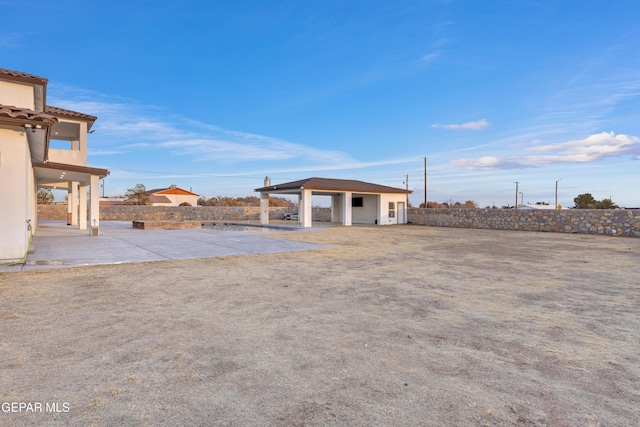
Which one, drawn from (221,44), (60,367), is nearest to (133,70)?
(221,44)

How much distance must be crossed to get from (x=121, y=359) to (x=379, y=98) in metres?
23.2

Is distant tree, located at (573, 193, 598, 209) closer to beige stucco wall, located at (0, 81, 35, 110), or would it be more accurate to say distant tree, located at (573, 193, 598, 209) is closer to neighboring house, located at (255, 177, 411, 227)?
neighboring house, located at (255, 177, 411, 227)

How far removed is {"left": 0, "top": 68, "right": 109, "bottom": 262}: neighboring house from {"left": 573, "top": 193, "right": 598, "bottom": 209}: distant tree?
56935mm

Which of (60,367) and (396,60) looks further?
(396,60)

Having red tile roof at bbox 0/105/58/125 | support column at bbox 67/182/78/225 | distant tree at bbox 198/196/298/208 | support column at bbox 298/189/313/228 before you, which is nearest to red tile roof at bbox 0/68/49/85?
red tile roof at bbox 0/105/58/125

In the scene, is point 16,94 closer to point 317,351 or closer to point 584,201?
point 317,351

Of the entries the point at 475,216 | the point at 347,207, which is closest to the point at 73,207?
the point at 347,207

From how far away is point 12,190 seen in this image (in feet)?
27.6

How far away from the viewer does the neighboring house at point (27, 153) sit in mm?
8297

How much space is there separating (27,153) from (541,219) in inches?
1095

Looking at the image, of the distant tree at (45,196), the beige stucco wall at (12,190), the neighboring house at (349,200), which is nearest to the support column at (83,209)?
the neighboring house at (349,200)

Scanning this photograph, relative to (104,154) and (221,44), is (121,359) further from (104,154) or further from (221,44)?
(104,154)

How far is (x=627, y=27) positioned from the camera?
1315 centimetres

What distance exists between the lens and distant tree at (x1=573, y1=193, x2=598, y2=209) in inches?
1871
